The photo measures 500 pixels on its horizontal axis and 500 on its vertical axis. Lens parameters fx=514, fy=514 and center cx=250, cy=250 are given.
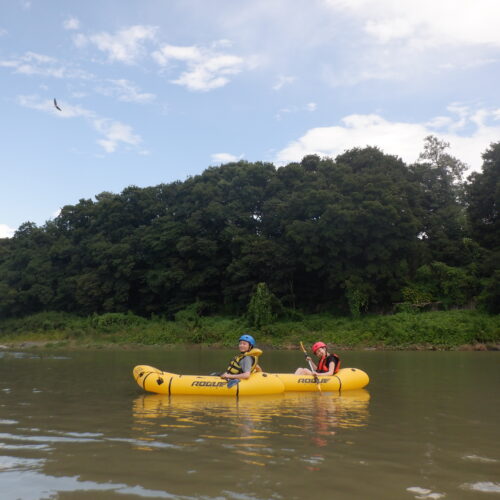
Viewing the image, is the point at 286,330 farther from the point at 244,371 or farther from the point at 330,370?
the point at 244,371

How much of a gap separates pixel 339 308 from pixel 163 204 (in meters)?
15.3

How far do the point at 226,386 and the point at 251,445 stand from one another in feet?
13.2

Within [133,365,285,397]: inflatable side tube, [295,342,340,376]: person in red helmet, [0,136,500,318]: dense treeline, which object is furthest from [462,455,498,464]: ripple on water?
[0,136,500,318]: dense treeline

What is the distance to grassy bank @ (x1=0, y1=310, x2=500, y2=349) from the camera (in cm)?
2305

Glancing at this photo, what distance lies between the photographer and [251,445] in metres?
5.40

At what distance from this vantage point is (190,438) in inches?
228

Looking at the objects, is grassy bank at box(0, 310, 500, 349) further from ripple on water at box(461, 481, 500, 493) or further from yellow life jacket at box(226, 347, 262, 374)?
ripple on water at box(461, 481, 500, 493)

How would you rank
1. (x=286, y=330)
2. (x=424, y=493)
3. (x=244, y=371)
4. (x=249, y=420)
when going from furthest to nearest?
(x=286, y=330), (x=244, y=371), (x=249, y=420), (x=424, y=493)

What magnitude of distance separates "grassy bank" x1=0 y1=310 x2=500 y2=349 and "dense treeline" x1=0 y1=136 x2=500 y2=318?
177 cm

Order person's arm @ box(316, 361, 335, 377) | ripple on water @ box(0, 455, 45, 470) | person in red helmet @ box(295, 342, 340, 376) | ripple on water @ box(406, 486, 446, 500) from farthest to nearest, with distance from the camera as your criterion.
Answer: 1. person in red helmet @ box(295, 342, 340, 376)
2. person's arm @ box(316, 361, 335, 377)
3. ripple on water @ box(0, 455, 45, 470)
4. ripple on water @ box(406, 486, 446, 500)

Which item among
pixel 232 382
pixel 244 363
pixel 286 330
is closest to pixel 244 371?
pixel 244 363

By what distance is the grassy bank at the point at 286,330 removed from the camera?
23047mm

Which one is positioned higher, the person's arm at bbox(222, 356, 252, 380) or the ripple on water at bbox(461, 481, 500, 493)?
the person's arm at bbox(222, 356, 252, 380)

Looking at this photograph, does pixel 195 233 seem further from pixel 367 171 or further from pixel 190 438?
pixel 190 438
